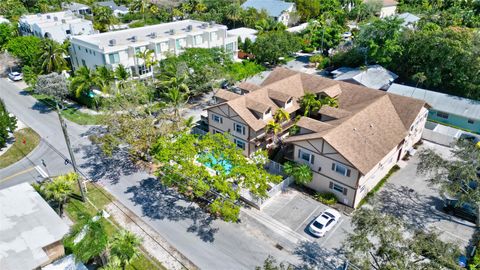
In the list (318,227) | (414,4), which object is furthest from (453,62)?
(414,4)

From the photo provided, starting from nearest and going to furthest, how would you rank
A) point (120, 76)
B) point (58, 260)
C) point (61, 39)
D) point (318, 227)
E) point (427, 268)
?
point (427, 268) < point (58, 260) < point (318, 227) < point (120, 76) < point (61, 39)

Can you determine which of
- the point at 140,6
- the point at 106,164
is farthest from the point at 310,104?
the point at 140,6

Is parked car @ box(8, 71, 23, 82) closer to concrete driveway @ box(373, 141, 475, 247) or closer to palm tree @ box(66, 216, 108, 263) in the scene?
palm tree @ box(66, 216, 108, 263)

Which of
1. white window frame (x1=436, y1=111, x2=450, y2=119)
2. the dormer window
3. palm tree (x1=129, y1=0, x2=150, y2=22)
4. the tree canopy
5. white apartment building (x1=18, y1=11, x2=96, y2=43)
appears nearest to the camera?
the tree canopy

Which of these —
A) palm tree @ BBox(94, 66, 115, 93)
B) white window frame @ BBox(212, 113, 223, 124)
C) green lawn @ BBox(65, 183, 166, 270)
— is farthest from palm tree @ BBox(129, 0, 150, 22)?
green lawn @ BBox(65, 183, 166, 270)

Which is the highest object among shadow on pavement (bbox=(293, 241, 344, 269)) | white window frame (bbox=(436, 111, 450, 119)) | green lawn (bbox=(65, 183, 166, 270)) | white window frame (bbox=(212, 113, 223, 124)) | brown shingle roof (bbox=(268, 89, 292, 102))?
brown shingle roof (bbox=(268, 89, 292, 102))

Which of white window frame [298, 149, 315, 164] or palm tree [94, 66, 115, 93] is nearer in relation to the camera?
white window frame [298, 149, 315, 164]

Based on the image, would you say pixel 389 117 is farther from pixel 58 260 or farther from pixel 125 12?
pixel 125 12
